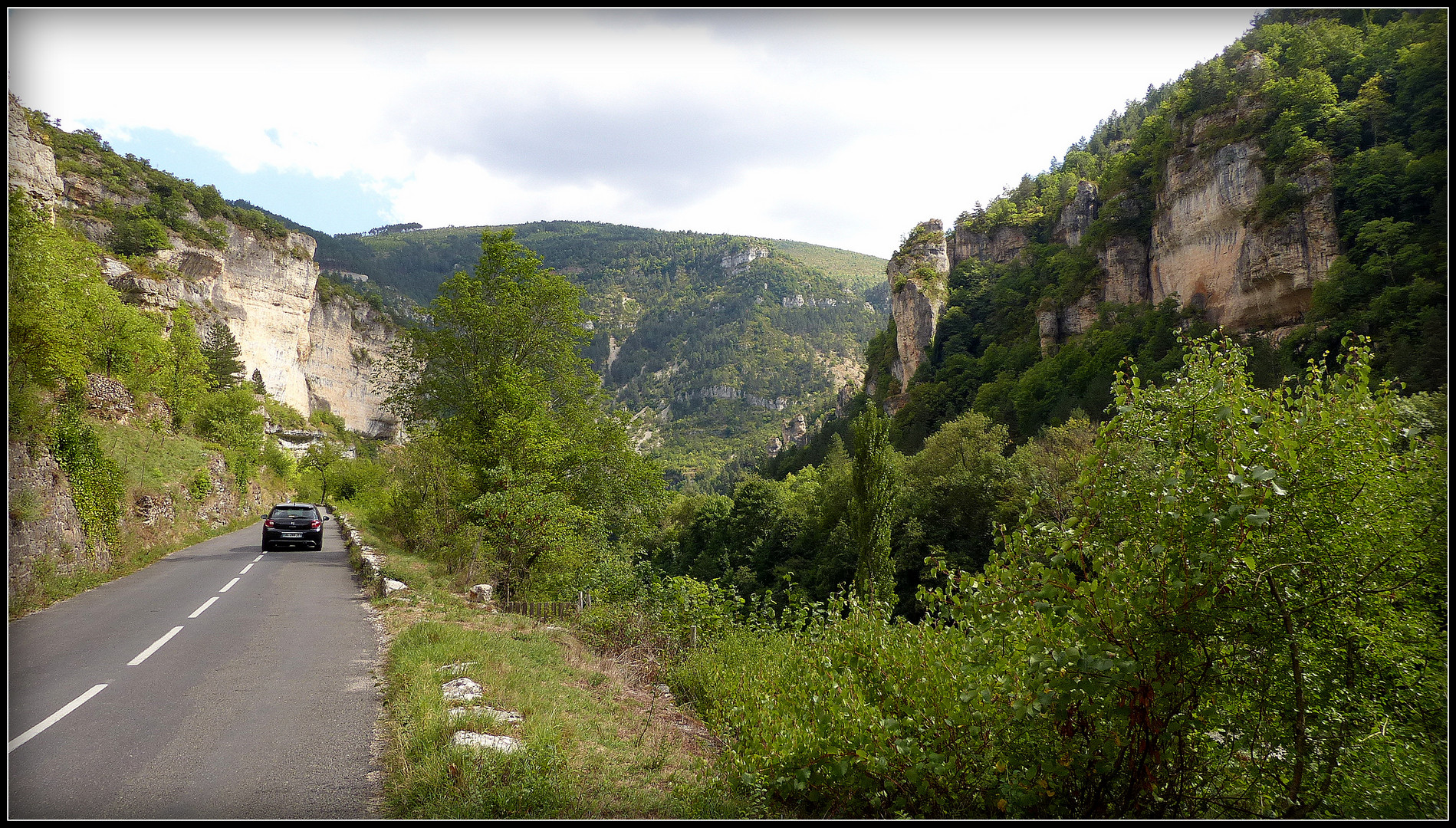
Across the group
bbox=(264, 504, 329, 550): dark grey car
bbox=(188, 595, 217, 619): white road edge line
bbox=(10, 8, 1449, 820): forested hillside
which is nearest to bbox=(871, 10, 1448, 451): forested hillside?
bbox=(10, 8, 1449, 820): forested hillside

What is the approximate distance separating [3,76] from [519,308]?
15278 mm

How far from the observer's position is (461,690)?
640 cm

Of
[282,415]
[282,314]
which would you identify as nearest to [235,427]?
[282,415]

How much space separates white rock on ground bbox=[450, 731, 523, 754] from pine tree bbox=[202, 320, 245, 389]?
6165cm

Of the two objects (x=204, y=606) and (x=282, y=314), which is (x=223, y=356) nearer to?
(x=282, y=314)

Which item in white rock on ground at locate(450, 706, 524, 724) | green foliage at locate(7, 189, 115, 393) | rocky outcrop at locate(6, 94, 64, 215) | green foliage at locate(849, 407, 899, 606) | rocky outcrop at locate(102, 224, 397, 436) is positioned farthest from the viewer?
rocky outcrop at locate(102, 224, 397, 436)

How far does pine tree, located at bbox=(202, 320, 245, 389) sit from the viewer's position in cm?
5503

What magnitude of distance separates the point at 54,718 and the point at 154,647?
9.85 feet

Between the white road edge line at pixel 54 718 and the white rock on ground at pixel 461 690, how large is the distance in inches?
116

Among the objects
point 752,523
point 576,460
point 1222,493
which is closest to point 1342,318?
point 752,523

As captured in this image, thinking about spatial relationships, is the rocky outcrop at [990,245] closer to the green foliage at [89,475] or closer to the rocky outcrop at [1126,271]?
the rocky outcrop at [1126,271]

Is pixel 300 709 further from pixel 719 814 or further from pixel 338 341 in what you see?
pixel 338 341

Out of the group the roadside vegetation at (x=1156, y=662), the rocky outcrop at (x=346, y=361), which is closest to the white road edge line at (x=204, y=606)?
the roadside vegetation at (x=1156, y=662)

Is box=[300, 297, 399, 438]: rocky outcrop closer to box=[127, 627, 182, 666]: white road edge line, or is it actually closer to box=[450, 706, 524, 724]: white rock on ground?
box=[127, 627, 182, 666]: white road edge line
